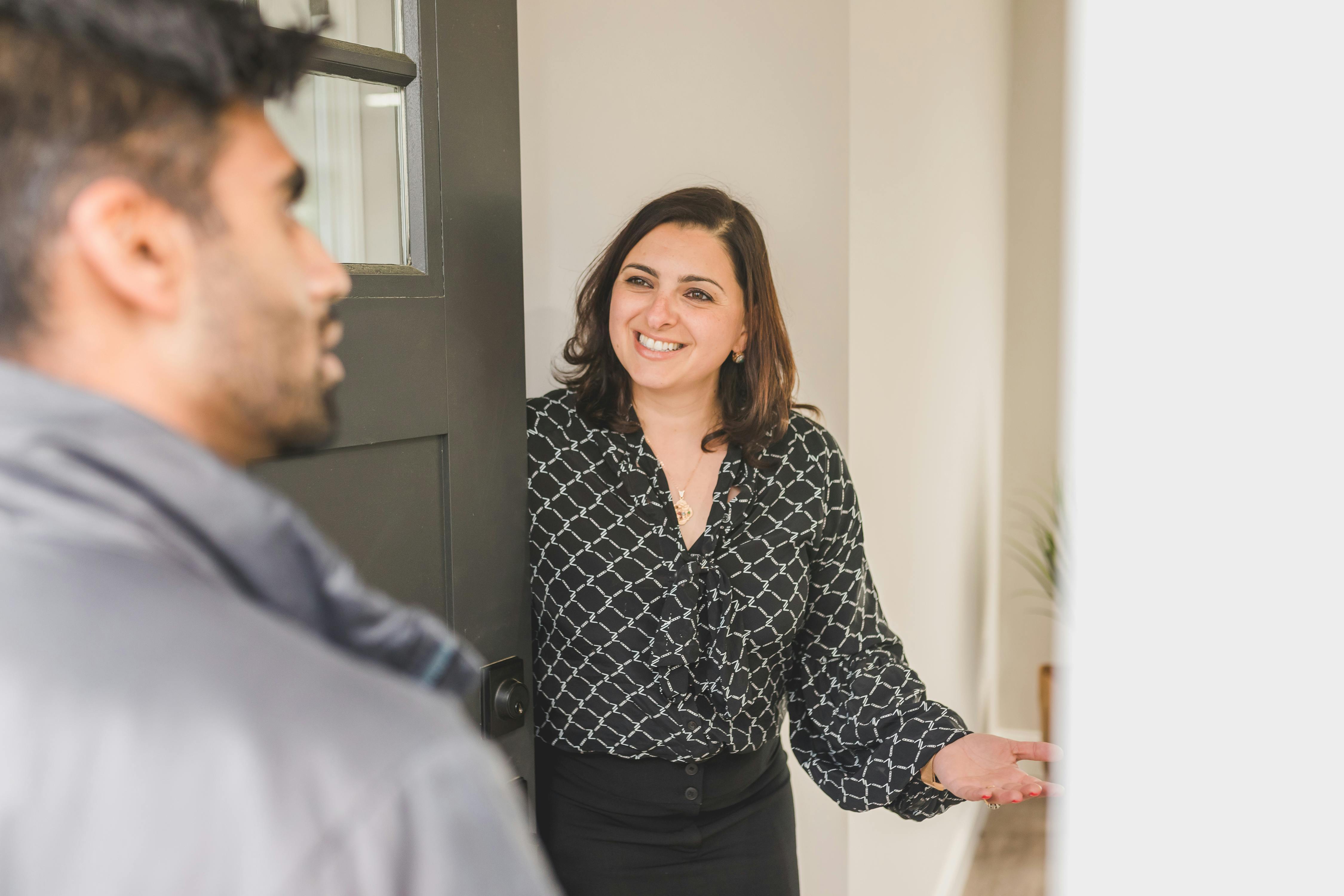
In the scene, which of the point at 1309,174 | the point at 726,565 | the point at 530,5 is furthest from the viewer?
the point at 530,5

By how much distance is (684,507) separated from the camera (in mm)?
1582

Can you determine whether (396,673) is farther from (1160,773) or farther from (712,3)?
(712,3)

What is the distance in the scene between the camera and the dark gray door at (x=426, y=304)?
1125 mm

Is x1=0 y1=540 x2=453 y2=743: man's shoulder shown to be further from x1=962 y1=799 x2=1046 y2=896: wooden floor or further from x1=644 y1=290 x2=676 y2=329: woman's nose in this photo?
x1=962 y1=799 x2=1046 y2=896: wooden floor

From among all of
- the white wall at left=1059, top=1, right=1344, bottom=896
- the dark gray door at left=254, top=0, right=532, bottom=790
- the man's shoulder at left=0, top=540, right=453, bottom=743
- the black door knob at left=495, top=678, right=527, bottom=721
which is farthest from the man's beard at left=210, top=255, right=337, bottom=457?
the black door knob at left=495, top=678, right=527, bottom=721

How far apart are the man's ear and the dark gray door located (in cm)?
57

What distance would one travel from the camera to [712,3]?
1887 mm

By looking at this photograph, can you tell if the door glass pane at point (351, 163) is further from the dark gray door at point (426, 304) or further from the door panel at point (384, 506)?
the door panel at point (384, 506)

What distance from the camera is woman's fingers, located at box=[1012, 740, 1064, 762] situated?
4.43 feet

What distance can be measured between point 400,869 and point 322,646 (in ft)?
0.34

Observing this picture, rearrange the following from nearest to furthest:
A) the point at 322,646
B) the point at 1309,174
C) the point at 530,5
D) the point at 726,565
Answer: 1. the point at 1309,174
2. the point at 322,646
3. the point at 726,565
4. the point at 530,5

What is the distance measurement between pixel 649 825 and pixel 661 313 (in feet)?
2.38

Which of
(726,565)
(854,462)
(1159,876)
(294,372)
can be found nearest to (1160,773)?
(1159,876)

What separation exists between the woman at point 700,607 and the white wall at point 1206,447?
1039mm
